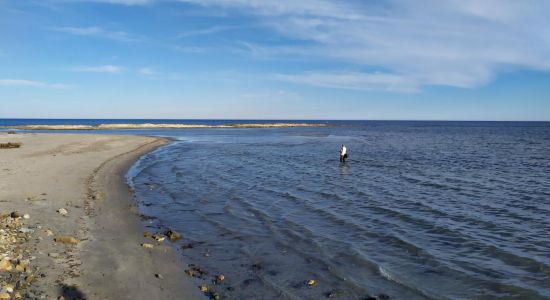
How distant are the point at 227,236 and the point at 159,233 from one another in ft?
7.38

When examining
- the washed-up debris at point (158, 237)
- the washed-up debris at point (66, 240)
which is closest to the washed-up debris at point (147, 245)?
the washed-up debris at point (158, 237)

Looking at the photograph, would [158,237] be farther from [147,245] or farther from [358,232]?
[358,232]

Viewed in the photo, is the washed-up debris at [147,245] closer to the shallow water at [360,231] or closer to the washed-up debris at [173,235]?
the shallow water at [360,231]

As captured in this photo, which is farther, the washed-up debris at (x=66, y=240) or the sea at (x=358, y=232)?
the washed-up debris at (x=66, y=240)

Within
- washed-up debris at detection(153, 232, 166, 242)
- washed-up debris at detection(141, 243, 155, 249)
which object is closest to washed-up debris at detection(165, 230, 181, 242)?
Answer: washed-up debris at detection(153, 232, 166, 242)

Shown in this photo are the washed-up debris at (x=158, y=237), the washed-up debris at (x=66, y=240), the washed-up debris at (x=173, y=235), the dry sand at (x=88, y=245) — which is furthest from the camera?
the washed-up debris at (x=173, y=235)

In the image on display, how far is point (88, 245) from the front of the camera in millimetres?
11383

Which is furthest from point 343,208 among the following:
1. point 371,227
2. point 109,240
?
point 109,240

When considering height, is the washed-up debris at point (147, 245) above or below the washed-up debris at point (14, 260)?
below

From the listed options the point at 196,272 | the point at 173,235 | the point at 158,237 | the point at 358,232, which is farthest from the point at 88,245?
the point at 358,232

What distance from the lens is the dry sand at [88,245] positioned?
8656 millimetres

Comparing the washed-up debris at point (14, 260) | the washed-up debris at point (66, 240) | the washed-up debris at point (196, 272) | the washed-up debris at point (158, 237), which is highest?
the washed-up debris at point (14, 260)

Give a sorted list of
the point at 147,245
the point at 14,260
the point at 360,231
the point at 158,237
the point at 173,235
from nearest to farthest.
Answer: the point at 14,260 → the point at 147,245 → the point at 158,237 → the point at 173,235 → the point at 360,231

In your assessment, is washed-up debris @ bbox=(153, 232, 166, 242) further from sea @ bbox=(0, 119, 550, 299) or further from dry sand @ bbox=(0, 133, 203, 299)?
sea @ bbox=(0, 119, 550, 299)
